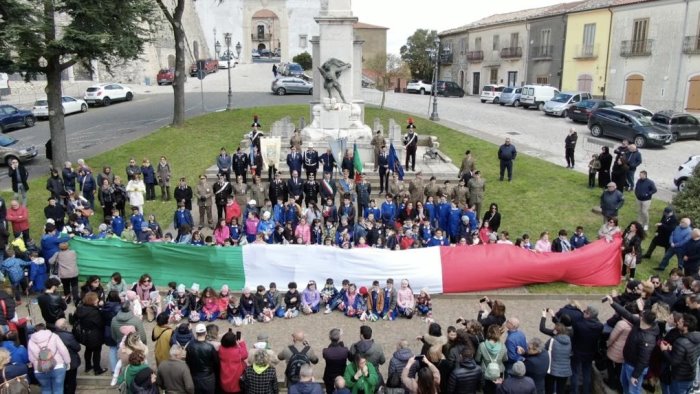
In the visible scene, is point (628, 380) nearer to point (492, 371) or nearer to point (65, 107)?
point (492, 371)

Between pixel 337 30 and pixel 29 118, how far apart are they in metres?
18.1

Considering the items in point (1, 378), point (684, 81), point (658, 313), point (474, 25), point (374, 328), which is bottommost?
point (374, 328)

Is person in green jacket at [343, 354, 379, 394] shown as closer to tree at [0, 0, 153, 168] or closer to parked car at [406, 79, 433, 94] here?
tree at [0, 0, 153, 168]

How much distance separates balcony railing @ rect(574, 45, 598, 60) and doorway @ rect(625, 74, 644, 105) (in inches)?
137

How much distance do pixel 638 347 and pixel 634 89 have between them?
34.9 meters

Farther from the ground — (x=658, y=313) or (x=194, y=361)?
(x=658, y=313)

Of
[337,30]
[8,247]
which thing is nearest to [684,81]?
[337,30]

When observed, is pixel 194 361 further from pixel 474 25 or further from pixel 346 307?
pixel 474 25

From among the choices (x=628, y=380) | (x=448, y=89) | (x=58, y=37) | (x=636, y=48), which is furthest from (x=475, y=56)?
(x=628, y=380)

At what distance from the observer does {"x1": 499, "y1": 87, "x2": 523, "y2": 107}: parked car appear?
1631 inches

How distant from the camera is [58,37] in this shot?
19.2m

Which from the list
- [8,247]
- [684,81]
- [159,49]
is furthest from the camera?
[159,49]

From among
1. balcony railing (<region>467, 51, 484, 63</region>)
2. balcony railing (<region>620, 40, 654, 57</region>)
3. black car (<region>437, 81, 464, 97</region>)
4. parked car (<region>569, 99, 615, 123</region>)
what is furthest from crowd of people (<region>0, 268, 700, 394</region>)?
balcony railing (<region>467, 51, 484, 63</region>)

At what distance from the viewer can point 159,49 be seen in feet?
178
